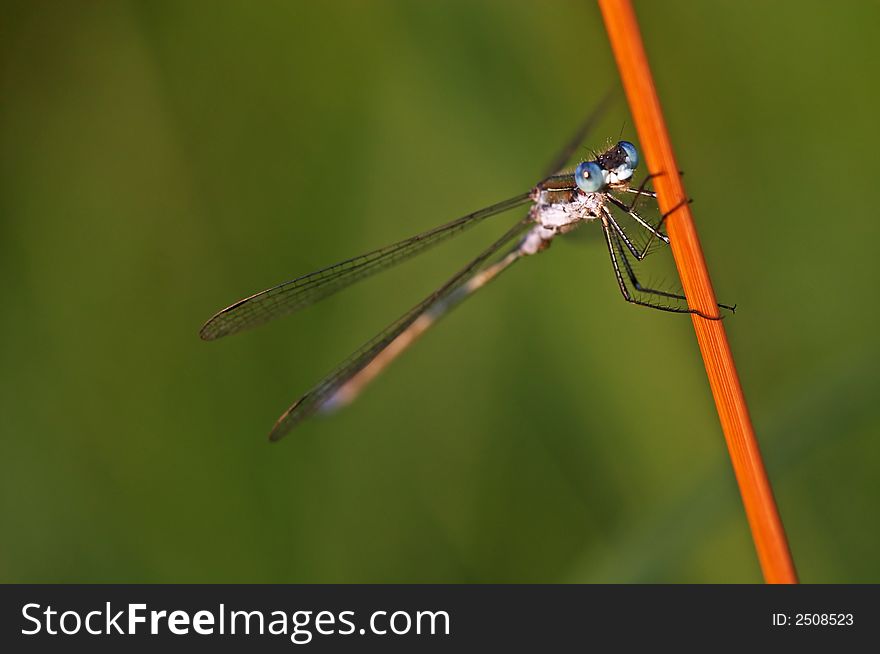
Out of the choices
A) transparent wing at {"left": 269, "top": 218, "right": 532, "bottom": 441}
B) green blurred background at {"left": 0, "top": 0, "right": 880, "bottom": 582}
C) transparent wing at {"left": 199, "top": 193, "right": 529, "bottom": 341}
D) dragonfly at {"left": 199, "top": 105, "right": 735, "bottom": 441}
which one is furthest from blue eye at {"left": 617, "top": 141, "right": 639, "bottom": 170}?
green blurred background at {"left": 0, "top": 0, "right": 880, "bottom": 582}

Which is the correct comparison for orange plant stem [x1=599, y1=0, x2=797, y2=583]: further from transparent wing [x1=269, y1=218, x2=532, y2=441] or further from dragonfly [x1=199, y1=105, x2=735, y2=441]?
transparent wing [x1=269, y1=218, x2=532, y2=441]

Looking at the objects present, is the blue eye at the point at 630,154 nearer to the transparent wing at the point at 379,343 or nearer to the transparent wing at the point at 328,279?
the transparent wing at the point at 328,279

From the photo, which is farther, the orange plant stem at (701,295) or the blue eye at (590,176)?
the blue eye at (590,176)

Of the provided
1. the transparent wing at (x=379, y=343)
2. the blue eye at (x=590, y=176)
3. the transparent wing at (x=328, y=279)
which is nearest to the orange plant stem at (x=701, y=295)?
the blue eye at (x=590, y=176)

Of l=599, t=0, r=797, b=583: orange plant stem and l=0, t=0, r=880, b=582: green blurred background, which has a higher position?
l=0, t=0, r=880, b=582: green blurred background

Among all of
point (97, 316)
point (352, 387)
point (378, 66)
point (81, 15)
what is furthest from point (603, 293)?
point (81, 15)

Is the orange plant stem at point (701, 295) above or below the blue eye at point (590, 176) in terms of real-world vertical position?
below
